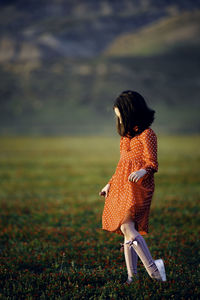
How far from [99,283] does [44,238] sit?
11.4 feet

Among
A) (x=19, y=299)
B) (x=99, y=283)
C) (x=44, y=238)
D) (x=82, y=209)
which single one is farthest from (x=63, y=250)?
(x=82, y=209)

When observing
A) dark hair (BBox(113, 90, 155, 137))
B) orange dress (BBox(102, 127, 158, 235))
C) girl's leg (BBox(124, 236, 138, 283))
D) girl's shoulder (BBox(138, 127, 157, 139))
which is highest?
A: dark hair (BBox(113, 90, 155, 137))

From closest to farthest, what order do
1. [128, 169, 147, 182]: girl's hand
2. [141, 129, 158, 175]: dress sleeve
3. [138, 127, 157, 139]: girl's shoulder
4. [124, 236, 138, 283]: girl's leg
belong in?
[128, 169, 147, 182]: girl's hand, [141, 129, 158, 175]: dress sleeve, [138, 127, 157, 139]: girl's shoulder, [124, 236, 138, 283]: girl's leg

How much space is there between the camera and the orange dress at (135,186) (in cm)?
491

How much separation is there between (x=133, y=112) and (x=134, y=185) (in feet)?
3.62

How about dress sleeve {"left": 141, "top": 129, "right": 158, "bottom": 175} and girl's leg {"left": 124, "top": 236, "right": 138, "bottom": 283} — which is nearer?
dress sleeve {"left": 141, "top": 129, "right": 158, "bottom": 175}

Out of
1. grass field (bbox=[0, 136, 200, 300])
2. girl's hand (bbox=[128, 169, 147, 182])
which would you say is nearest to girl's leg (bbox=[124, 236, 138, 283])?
grass field (bbox=[0, 136, 200, 300])

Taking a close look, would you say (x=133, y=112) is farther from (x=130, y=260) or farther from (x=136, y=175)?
(x=130, y=260)

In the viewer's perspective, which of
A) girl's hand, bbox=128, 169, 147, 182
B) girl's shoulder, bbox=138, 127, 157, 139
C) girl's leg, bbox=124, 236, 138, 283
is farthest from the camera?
girl's leg, bbox=124, 236, 138, 283

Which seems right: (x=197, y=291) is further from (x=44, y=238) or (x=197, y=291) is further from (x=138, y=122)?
(x=44, y=238)

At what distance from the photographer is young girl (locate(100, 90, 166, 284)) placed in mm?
4926

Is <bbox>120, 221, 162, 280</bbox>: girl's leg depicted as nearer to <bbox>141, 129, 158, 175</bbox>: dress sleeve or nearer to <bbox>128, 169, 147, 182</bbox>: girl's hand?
<bbox>128, 169, 147, 182</bbox>: girl's hand

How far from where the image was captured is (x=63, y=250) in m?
7.57

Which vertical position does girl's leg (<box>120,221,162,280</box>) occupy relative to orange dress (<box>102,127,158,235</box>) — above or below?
below
